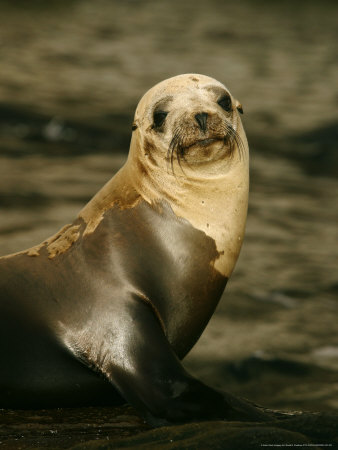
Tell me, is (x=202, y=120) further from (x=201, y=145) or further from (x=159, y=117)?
(x=159, y=117)

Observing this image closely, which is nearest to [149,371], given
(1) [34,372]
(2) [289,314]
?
(1) [34,372]

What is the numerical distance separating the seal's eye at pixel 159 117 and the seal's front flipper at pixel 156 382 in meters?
1.19

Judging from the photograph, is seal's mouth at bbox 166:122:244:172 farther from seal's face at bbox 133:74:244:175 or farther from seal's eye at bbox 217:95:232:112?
seal's eye at bbox 217:95:232:112

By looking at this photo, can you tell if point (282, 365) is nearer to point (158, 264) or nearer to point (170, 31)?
point (158, 264)

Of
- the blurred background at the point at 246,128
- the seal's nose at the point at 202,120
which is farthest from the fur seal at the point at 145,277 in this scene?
the blurred background at the point at 246,128

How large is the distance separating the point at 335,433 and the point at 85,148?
10175mm

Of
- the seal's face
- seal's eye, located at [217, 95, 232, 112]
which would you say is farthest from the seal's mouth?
seal's eye, located at [217, 95, 232, 112]

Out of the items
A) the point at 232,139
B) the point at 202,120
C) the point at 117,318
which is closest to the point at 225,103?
the point at 232,139

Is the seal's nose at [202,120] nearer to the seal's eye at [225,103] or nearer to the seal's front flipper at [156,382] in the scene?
the seal's eye at [225,103]

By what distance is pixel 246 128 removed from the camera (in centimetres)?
1539

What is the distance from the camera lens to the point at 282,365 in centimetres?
810

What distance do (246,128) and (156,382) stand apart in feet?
36.5

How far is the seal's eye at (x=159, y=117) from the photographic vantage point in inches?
215

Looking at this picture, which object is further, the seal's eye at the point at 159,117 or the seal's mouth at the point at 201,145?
the seal's eye at the point at 159,117
